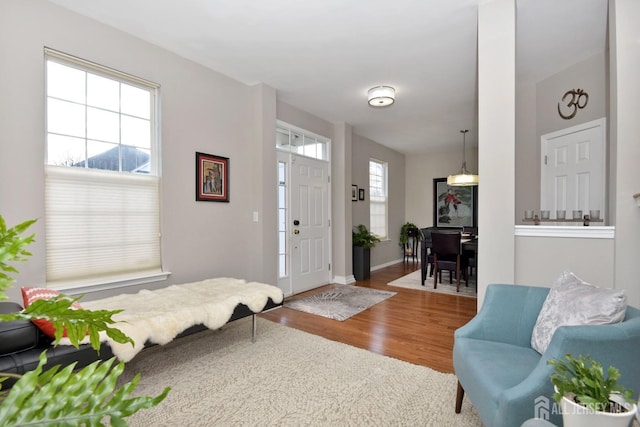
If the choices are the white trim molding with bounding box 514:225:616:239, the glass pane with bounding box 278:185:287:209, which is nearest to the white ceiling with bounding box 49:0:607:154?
the glass pane with bounding box 278:185:287:209

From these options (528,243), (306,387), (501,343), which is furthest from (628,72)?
(306,387)

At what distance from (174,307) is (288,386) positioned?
37.9 inches

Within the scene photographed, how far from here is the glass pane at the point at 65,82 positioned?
7.97 feet

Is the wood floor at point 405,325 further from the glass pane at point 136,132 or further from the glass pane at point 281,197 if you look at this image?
the glass pane at point 136,132

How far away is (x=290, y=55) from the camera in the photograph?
3199mm

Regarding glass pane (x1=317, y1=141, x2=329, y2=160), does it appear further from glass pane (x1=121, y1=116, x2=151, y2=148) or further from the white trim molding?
the white trim molding

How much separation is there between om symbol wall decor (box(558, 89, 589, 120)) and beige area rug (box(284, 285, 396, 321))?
2936 millimetres

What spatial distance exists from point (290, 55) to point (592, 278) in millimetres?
3092

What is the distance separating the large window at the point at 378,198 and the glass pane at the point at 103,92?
15.7ft

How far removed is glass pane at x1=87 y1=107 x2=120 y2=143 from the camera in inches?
103

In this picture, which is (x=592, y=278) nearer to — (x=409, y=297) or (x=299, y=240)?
(x=409, y=297)

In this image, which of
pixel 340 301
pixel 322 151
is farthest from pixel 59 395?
pixel 322 151

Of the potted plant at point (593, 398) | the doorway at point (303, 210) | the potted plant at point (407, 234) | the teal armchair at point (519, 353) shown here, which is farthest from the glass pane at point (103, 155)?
the potted plant at point (407, 234)

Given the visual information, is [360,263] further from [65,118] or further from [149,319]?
[65,118]
